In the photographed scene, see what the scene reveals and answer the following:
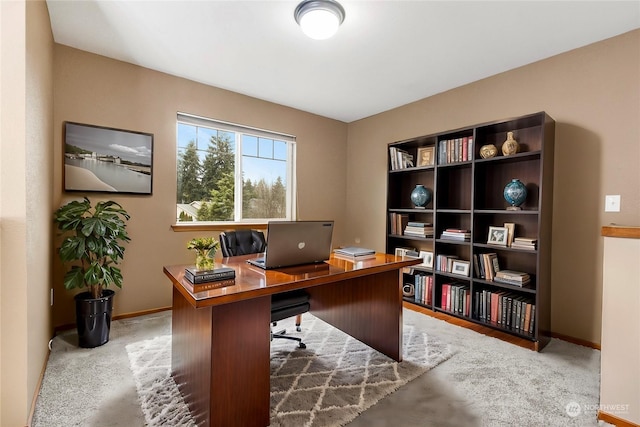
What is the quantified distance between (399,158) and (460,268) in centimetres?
140

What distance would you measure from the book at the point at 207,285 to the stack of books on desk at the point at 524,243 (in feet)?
7.90

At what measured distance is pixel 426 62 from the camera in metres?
2.77

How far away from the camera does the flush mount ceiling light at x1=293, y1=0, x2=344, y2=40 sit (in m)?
1.95

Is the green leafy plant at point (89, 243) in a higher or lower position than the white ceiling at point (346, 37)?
lower

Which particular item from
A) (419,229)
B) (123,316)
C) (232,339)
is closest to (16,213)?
(232,339)

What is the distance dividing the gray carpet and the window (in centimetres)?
150

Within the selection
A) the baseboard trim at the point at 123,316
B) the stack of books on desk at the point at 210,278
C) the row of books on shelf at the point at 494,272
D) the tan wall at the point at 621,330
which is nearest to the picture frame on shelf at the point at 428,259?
the row of books on shelf at the point at 494,272

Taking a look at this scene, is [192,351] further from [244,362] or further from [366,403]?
[366,403]

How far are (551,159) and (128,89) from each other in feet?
12.7

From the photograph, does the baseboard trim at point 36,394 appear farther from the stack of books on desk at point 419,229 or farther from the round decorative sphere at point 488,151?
the round decorative sphere at point 488,151

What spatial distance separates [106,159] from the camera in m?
2.73

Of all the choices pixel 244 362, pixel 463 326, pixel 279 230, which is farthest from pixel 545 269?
pixel 244 362

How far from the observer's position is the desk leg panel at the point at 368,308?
2.12 metres

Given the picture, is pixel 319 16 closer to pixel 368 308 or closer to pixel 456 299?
pixel 368 308
